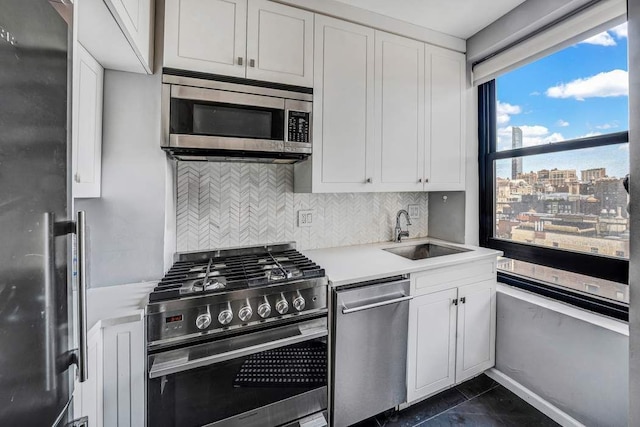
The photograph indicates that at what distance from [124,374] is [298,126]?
4.47 feet

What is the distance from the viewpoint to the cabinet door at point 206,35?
52.7 inches

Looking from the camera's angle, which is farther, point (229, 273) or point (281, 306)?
point (229, 273)

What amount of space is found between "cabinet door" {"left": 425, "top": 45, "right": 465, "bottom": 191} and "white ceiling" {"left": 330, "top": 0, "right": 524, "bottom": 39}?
0.56 feet

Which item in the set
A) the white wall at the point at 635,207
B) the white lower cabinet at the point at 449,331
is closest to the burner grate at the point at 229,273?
the white lower cabinet at the point at 449,331

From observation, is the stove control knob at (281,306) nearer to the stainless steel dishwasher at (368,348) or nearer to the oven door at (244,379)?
the oven door at (244,379)

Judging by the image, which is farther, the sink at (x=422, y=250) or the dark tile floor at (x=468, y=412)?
the sink at (x=422, y=250)

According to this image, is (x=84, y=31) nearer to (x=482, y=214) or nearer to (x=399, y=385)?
(x=399, y=385)

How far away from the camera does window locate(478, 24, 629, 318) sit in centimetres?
155

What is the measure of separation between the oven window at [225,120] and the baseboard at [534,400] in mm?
2231

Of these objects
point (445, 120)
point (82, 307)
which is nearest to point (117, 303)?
point (82, 307)

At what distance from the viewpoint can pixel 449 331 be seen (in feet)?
5.92

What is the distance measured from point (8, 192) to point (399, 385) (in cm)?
187

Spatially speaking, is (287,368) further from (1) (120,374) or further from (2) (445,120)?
(2) (445,120)

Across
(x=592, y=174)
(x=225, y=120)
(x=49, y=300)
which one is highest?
(x=225, y=120)
